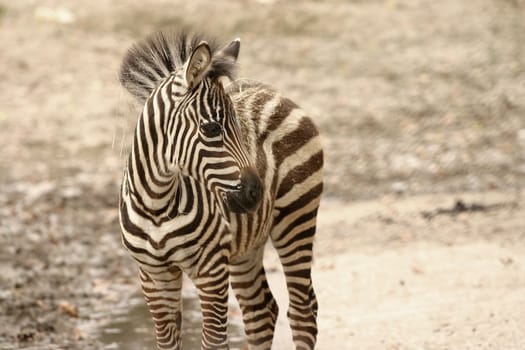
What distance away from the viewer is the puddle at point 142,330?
7.62 m

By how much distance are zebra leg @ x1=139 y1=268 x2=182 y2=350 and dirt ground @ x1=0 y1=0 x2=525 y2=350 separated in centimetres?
79

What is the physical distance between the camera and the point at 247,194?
16.8 feet

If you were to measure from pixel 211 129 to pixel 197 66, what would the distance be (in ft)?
1.19

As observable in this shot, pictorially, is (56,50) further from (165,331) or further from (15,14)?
(165,331)

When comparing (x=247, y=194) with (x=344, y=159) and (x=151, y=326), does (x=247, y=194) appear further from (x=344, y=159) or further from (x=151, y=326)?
(x=344, y=159)

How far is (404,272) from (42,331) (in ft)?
11.1

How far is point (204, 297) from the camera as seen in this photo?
555cm

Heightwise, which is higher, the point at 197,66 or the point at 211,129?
the point at 197,66

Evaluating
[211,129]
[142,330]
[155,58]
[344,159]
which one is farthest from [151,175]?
[344,159]

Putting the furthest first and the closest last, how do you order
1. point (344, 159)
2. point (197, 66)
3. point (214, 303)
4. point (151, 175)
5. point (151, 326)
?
1. point (344, 159)
2. point (151, 326)
3. point (214, 303)
4. point (151, 175)
5. point (197, 66)

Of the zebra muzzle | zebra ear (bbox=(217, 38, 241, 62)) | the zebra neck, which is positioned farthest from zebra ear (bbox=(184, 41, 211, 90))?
the zebra muzzle

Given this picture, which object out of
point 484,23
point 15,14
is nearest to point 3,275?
point 15,14

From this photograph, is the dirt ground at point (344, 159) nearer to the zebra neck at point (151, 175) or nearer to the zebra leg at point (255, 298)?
the zebra neck at point (151, 175)

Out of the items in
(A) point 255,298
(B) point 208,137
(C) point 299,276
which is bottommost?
(A) point 255,298
